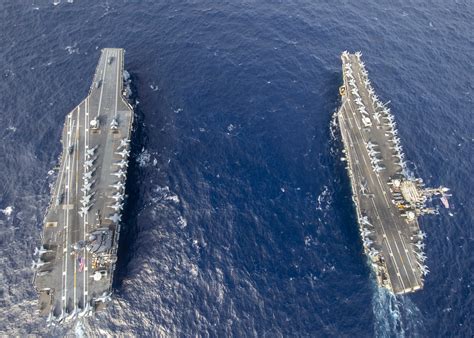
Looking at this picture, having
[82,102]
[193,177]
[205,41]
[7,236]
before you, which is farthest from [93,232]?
[205,41]

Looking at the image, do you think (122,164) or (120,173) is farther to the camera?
(122,164)

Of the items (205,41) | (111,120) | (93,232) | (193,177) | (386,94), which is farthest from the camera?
(205,41)

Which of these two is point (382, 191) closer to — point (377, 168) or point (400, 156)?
point (377, 168)

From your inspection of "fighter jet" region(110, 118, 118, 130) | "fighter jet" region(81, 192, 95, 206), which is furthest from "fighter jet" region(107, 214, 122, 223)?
"fighter jet" region(110, 118, 118, 130)

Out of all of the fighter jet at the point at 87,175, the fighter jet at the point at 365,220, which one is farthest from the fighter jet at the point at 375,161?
the fighter jet at the point at 87,175

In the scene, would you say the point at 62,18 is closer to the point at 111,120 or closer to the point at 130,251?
the point at 111,120

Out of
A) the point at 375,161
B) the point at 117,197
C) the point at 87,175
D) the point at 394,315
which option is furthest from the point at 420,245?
the point at 87,175
